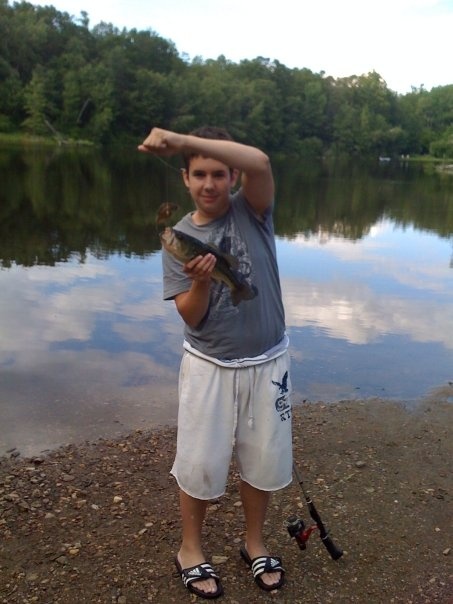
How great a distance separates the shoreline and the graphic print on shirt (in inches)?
68.4

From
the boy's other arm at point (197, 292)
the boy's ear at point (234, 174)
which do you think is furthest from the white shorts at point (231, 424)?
the boy's ear at point (234, 174)

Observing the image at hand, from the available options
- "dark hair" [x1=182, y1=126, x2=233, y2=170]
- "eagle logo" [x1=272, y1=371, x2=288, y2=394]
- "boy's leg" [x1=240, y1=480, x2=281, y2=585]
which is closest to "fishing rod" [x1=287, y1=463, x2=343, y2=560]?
"boy's leg" [x1=240, y1=480, x2=281, y2=585]

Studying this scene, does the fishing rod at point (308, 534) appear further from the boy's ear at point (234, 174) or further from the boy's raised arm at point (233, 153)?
the boy's ear at point (234, 174)

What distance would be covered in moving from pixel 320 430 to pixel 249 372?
317 centimetres

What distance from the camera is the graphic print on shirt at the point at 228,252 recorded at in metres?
3.47

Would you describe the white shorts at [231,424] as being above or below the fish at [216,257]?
below

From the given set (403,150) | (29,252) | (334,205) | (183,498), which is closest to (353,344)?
(183,498)

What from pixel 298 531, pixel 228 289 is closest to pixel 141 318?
pixel 298 531

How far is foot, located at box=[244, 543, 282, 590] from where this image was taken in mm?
3838

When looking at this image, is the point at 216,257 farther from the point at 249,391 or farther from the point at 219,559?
the point at 219,559

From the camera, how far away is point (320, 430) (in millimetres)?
6477

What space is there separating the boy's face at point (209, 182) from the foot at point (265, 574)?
6.90ft

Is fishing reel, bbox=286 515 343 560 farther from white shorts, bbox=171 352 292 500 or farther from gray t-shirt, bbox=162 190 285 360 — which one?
gray t-shirt, bbox=162 190 285 360

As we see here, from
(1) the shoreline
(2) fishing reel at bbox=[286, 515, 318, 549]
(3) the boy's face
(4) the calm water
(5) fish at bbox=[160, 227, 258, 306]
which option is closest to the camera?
(5) fish at bbox=[160, 227, 258, 306]
